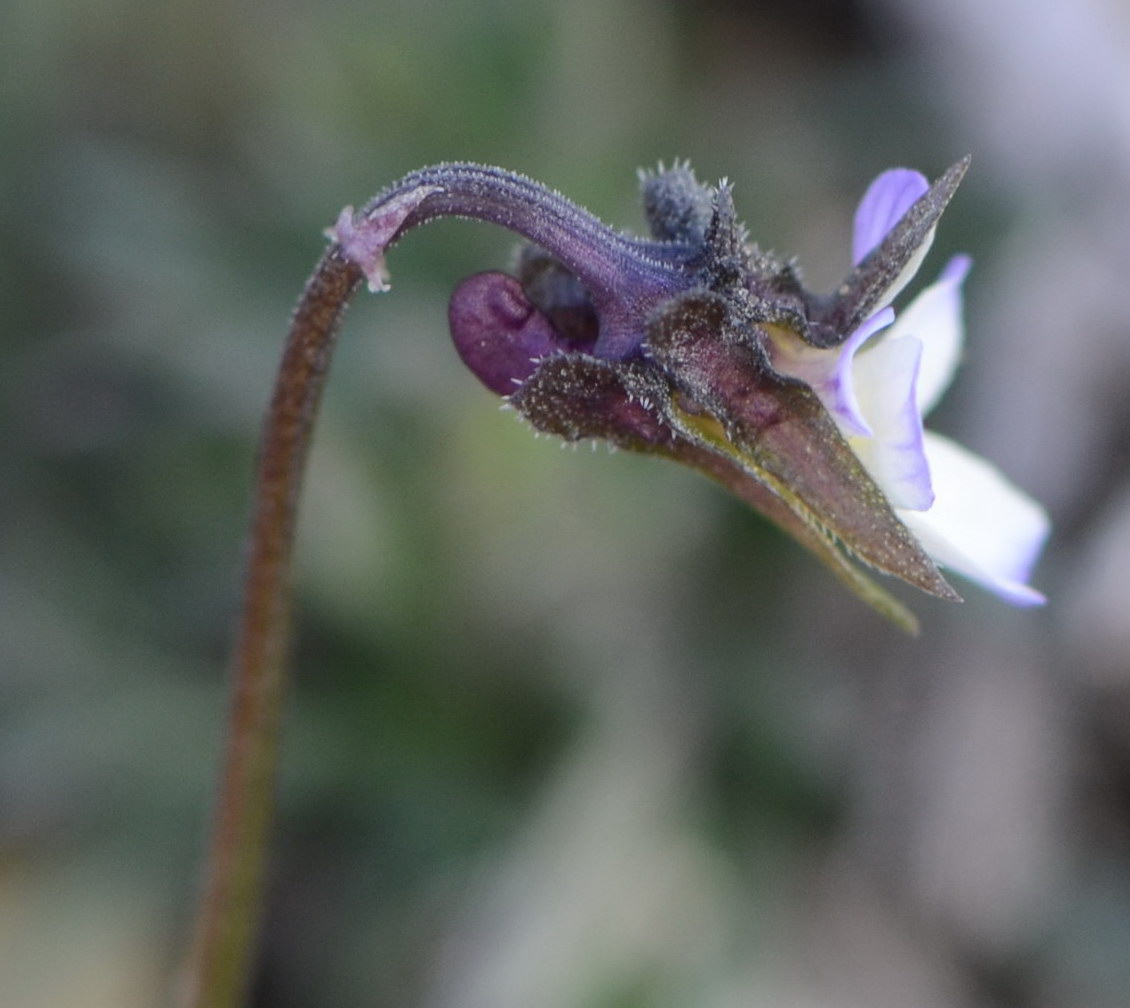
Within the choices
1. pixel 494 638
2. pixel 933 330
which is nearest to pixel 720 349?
pixel 933 330

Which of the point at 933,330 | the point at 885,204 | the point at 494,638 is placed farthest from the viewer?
the point at 494,638

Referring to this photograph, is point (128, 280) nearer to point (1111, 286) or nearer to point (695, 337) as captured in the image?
point (695, 337)

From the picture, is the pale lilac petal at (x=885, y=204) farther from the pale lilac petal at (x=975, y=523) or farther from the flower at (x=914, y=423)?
the pale lilac petal at (x=975, y=523)

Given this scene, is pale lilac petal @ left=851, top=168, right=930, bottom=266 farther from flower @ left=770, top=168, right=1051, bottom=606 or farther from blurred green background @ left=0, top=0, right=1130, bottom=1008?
blurred green background @ left=0, top=0, right=1130, bottom=1008

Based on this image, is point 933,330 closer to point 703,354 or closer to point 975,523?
point 975,523

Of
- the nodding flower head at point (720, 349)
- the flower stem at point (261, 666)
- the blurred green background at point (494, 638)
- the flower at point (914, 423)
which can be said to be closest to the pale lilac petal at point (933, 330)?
the flower at point (914, 423)

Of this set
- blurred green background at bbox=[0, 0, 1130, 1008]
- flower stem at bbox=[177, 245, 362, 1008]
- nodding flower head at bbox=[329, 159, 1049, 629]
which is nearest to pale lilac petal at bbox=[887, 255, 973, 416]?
nodding flower head at bbox=[329, 159, 1049, 629]
